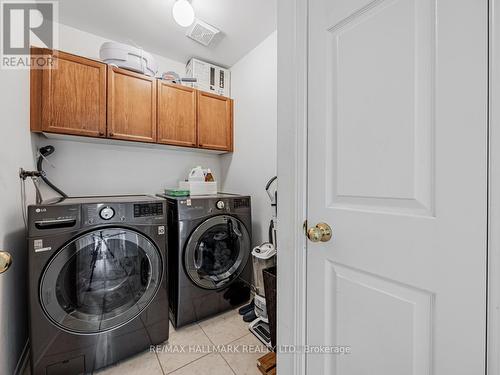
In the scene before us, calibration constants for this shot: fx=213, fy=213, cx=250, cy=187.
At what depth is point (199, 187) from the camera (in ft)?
6.68

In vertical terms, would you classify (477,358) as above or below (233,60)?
below

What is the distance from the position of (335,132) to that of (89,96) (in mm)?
1844

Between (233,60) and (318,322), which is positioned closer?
(318,322)

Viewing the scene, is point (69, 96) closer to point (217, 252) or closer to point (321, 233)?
point (217, 252)

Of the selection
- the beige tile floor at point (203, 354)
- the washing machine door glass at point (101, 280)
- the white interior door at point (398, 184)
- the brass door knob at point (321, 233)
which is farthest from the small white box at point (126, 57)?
the beige tile floor at point (203, 354)

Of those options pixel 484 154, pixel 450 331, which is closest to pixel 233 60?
pixel 484 154

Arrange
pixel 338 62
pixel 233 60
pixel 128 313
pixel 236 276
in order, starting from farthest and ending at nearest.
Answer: pixel 233 60 < pixel 236 276 < pixel 128 313 < pixel 338 62

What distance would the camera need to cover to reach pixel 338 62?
75cm

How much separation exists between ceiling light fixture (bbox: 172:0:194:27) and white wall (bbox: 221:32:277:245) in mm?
765

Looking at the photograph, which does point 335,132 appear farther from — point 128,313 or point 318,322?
point 128,313

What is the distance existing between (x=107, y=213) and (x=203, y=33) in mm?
1675

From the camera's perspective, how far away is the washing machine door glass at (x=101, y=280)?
3.81ft

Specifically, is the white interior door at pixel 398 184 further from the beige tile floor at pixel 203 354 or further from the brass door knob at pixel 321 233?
the beige tile floor at pixel 203 354
